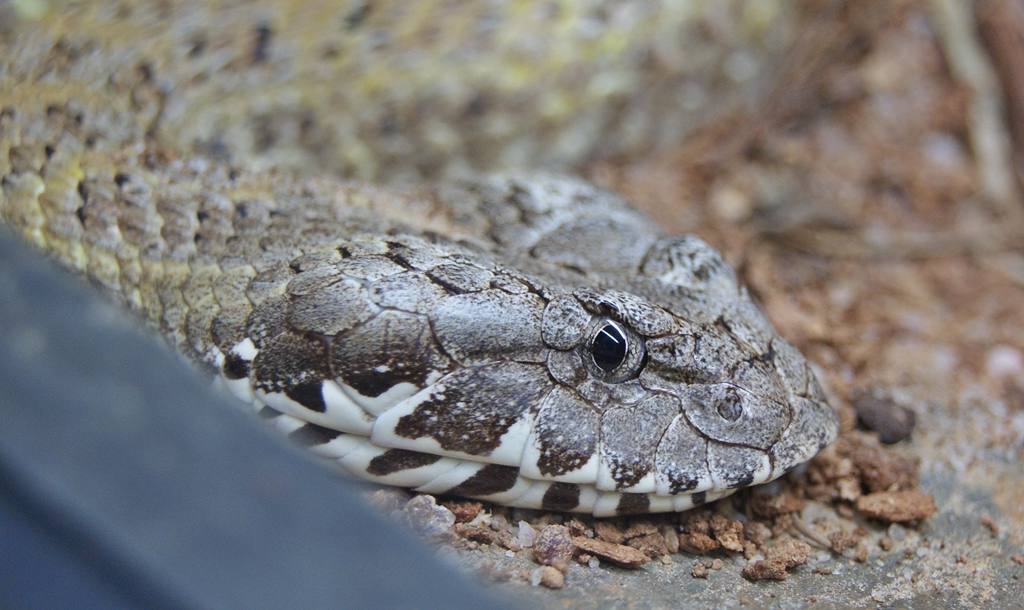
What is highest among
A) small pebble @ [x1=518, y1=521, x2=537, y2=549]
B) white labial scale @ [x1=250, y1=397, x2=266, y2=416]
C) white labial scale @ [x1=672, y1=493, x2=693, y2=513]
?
white labial scale @ [x1=672, y1=493, x2=693, y2=513]

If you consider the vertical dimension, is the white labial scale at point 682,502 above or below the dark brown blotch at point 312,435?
above

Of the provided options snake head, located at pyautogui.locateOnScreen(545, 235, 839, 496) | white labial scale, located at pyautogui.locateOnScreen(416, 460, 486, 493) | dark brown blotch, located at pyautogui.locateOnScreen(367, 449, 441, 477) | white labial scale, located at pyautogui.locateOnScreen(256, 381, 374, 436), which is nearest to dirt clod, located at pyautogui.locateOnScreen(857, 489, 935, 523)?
snake head, located at pyautogui.locateOnScreen(545, 235, 839, 496)

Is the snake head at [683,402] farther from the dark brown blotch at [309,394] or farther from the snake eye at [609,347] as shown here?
the dark brown blotch at [309,394]

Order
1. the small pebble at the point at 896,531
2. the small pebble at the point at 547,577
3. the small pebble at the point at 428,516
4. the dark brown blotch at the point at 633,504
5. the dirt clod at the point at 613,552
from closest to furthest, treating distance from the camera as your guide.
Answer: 1. the small pebble at the point at 547,577
2. the small pebble at the point at 428,516
3. the dirt clod at the point at 613,552
4. the dark brown blotch at the point at 633,504
5. the small pebble at the point at 896,531

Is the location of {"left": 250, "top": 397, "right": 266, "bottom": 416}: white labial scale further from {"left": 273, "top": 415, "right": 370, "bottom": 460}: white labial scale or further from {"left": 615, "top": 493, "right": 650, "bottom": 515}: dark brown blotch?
{"left": 615, "top": 493, "right": 650, "bottom": 515}: dark brown blotch

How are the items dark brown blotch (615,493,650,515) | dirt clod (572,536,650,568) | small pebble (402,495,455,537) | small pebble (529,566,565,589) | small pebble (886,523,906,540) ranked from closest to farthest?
small pebble (529,566,565,589)
small pebble (402,495,455,537)
dirt clod (572,536,650,568)
dark brown blotch (615,493,650,515)
small pebble (886,523,906,540)

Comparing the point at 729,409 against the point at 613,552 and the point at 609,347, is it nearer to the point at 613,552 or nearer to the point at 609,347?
the point at 609,347

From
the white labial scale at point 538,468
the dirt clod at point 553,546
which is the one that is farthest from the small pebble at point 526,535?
the white labial scale at point 538,468

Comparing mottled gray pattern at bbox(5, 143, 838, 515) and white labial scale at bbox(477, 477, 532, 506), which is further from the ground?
mottled gray pattern at bbox(5, 143, 838, 515)

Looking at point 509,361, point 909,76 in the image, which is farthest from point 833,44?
point 509,361
